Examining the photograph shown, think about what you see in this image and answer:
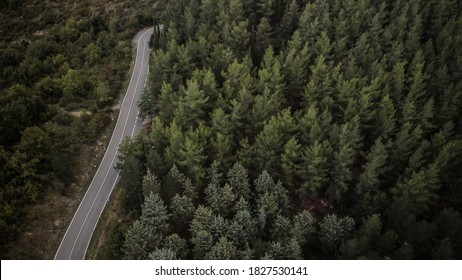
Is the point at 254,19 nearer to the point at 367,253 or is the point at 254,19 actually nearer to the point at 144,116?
the point at 144,116

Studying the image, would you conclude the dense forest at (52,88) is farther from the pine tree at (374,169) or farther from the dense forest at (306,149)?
the pine tree at (374,169)

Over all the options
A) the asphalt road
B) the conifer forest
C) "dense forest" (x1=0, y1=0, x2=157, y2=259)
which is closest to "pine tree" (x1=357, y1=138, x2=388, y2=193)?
the conifer forest

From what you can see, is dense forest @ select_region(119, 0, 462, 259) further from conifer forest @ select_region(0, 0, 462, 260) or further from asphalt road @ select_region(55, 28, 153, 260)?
asphalt road @ select_region(55, 28, 153, 260)

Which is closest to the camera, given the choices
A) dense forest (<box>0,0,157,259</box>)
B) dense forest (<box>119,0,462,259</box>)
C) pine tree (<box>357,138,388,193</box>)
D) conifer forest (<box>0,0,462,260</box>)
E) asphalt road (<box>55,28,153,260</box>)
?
dense forest (<box>119,0,462,259</box>)

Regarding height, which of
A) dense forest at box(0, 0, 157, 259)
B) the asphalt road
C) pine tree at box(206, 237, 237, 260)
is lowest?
the asphalt road

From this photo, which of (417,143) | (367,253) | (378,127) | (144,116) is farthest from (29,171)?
(417,143)

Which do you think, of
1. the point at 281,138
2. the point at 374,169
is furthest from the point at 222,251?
the point at 374,169

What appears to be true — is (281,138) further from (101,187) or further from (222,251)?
(101,187)
